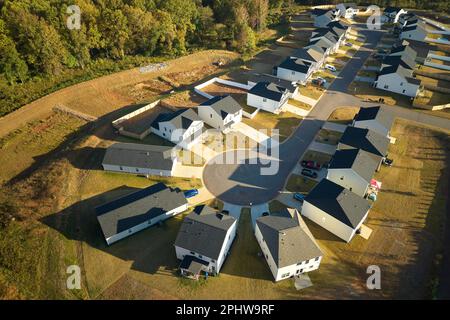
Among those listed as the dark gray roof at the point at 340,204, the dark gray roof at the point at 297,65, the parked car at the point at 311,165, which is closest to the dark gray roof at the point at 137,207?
Result: the dark gray roof at the point at 340,204

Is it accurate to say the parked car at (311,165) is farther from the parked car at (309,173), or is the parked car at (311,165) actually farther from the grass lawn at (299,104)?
the grass lawn at (299,104)

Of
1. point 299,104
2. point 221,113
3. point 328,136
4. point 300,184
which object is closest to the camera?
point 300,184

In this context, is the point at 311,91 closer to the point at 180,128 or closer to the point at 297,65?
the point at 297,65

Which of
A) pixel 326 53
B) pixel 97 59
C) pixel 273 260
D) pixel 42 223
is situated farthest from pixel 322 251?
pixel 97 59

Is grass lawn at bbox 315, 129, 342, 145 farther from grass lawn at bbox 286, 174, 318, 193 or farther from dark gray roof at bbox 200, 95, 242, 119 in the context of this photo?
dark gray roof at bbox 200, 95, 242, 119

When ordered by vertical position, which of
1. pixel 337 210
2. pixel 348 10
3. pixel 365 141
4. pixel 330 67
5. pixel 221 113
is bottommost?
pixel 337 210

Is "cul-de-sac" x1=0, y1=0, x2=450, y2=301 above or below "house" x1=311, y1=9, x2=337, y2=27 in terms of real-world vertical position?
below

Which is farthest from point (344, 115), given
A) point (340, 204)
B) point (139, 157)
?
point (139, 157)

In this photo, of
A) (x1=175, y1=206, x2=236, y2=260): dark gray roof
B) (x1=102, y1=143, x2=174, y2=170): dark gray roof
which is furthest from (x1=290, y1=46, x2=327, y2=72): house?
(x1=175, y1=206, x2=236, y2=260): dark gray roof

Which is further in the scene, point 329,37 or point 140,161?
point 329,37
